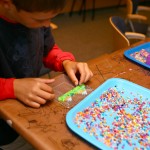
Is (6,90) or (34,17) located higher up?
(34,17)

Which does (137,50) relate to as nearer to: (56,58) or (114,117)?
(56,58)

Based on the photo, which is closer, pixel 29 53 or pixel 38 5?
pixel 38 5

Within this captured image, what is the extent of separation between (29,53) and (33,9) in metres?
0.30

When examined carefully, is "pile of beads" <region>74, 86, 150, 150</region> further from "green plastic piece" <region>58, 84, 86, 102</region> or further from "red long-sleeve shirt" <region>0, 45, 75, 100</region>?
"red long-sleeve shirt" <region>0, 45, 75, 100</region>

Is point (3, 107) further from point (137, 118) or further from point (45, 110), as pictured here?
point (137, 118)

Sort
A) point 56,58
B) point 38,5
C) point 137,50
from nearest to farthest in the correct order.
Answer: point 38,5 → point 56,58 → point 137,50

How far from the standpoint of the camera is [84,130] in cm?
66

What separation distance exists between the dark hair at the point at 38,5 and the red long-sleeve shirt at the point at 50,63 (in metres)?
0.24

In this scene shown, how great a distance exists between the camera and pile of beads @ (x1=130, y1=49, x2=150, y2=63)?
3.43 feet

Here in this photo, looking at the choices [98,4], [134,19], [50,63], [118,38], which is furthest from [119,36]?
[98,4]

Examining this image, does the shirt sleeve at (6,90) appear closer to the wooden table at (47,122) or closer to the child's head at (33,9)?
the wooden table at (47,122)

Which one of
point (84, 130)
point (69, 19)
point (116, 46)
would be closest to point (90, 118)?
point (84, 130)

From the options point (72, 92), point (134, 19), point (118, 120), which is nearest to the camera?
point (118, 120)

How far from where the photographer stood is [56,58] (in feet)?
3.32
